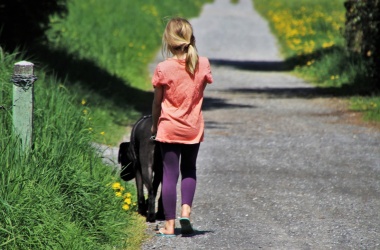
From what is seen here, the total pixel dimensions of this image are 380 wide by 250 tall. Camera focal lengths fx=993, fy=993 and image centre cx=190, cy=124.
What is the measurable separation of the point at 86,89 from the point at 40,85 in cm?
318

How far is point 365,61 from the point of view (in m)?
17.2

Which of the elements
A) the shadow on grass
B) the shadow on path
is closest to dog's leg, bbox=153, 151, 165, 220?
the shadow on grass

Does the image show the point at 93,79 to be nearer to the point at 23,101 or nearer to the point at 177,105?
the point at 23,101

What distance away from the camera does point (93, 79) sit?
1502 cm

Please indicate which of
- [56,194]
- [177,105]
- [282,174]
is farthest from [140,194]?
[282,174]

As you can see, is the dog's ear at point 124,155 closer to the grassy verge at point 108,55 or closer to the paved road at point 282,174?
the paved road at point 282,174

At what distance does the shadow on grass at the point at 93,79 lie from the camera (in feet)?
46.2

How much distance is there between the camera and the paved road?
7242mm

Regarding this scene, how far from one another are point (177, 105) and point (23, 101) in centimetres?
111

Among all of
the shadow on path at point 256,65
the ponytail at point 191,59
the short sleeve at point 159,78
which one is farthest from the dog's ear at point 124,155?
the shadow on path at point 256,65

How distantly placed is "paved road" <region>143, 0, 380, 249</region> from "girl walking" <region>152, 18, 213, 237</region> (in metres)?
0.31

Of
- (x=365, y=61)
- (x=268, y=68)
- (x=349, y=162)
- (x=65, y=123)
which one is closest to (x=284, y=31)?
(x=268, y=68)

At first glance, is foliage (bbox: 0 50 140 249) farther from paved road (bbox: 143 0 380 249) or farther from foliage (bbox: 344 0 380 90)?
foliage (bbox: 344 0 380 90)

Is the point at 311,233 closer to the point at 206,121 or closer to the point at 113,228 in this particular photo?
the point at 113,228
